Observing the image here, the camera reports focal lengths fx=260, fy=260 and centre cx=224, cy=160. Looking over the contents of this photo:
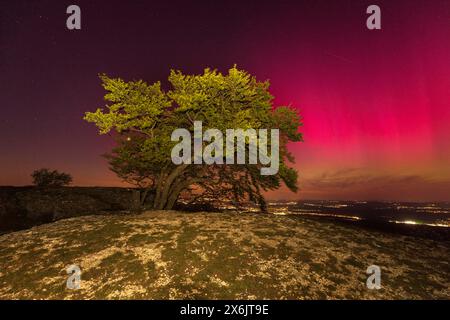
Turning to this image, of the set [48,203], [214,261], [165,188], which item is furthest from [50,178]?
[214,261]

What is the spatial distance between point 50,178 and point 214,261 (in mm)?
46816

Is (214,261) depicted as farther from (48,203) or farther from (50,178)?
(50,178)

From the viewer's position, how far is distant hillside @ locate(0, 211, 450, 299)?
26.9 ft

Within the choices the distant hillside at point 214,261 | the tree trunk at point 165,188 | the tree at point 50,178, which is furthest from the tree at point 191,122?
the tree at point 50,178

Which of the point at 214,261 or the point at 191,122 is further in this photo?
the point at 191,122

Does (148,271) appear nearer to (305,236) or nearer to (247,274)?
(247,274)

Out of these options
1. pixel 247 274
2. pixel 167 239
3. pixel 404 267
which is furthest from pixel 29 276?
pixel 404 267

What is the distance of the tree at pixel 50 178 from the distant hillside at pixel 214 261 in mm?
36291

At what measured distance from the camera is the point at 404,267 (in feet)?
34.1

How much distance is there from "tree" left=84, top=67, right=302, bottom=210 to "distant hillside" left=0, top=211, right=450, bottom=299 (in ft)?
15.4

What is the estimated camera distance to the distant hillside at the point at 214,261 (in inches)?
322

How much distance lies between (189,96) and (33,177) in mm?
44186

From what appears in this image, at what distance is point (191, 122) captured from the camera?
60.1 feet

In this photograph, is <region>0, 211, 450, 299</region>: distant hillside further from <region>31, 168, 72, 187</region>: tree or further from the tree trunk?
<region>31, 168, 72, 187</region>: tree
